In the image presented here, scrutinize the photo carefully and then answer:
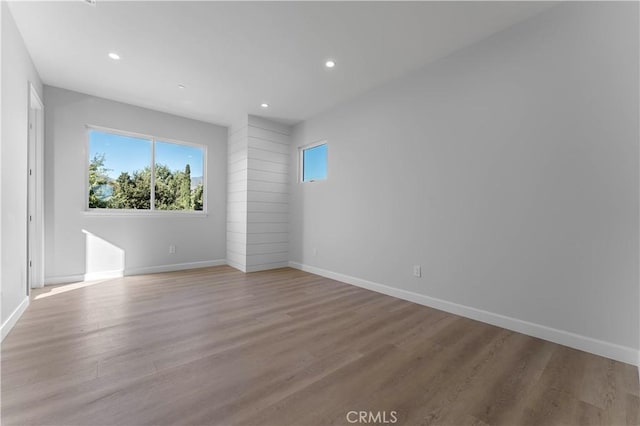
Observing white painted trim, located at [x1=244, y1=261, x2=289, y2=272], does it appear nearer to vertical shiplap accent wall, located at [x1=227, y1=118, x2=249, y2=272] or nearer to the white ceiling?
vertical shiplap accent wall, located at [x1=227, y1=118, x2=249, y2=272]

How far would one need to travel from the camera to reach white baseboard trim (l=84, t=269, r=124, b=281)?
3.91m

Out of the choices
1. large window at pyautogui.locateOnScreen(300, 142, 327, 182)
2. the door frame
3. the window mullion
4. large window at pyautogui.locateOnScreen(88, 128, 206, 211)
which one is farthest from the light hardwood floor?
large window at pyautogui.locateOnScreen(300, 142, 327, 182)

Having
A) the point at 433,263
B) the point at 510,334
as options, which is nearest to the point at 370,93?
the point at 433,263

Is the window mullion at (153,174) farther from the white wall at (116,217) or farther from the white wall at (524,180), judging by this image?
the white wall at (524,180)

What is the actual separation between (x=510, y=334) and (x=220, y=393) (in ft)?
7.63

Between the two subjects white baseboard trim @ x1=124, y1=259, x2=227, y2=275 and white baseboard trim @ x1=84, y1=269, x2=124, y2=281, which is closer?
white baseboard trim @ x1=84, y1=269, x2=124, y2=281

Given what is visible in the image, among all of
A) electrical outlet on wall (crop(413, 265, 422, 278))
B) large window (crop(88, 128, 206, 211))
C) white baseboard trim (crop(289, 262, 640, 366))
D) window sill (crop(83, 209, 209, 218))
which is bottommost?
white baseboard trim (crop(289, 262, 640, 366))

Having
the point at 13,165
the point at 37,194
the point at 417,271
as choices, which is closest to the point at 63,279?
the point at 37,194

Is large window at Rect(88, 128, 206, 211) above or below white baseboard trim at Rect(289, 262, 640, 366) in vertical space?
above

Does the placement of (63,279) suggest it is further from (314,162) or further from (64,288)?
(314,162)

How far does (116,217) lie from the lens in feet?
13.6

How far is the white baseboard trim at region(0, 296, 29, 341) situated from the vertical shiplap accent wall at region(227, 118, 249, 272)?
255 centimetres

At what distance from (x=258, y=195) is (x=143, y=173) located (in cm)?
190

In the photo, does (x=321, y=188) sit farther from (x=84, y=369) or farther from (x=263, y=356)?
(x=84, y=369)
